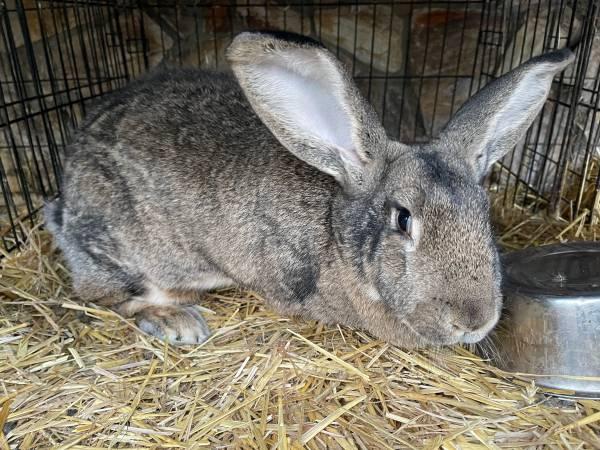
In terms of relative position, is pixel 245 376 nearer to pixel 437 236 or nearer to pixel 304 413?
pixel 304 413

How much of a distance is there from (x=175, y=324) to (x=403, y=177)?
1.35 m

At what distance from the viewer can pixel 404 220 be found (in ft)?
6.49

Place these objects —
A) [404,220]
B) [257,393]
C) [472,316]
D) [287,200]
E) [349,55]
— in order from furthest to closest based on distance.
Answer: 1. [349,55]
2. [287,200]
3. [257,393]
4. [404,220]
5. [472,316]

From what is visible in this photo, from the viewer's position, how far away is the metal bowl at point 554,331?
2.03 m

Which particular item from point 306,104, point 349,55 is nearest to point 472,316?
point 306,104

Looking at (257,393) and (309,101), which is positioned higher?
(309,101)

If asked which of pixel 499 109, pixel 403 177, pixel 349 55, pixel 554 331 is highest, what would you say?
pixel 499 109

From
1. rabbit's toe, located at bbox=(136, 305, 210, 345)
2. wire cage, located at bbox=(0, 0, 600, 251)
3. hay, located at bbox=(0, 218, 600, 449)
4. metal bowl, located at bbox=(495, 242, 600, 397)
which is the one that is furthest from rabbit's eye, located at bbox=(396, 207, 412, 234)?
wire cage, located at bbox=(0, 0, 600, 251)

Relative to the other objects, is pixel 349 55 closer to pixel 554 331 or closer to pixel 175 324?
pixel 175 324

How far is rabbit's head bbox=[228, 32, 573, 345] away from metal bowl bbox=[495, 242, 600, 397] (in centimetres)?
30

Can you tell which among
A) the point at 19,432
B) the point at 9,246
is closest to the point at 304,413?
the point at 19,432

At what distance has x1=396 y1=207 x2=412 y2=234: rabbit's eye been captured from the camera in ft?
6.41

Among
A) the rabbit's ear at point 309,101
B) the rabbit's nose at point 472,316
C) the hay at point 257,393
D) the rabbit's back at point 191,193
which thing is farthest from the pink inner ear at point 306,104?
the hay at point 257,393

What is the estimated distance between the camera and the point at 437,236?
6.14 ft
